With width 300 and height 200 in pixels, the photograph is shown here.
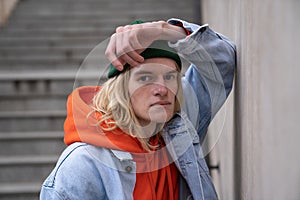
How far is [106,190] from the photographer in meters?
1.66

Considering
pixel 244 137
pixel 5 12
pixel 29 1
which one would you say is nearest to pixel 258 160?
pixel 244 137

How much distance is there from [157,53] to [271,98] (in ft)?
1.40

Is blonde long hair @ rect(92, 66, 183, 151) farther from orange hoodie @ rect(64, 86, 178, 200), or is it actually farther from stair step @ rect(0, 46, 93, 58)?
stair step @ rect(0, 46, 93, 58)

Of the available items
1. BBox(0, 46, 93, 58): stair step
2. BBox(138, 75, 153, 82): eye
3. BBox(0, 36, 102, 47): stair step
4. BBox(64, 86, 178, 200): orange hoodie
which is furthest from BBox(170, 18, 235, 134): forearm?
BBox(0, 36, 102, 47): stair step

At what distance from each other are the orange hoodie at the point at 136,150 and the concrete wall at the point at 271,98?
235 millimetres

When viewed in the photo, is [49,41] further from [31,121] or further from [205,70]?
[205,70]

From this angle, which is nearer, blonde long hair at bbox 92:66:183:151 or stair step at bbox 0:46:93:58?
blonde long hair at bbox 92:66:183:151

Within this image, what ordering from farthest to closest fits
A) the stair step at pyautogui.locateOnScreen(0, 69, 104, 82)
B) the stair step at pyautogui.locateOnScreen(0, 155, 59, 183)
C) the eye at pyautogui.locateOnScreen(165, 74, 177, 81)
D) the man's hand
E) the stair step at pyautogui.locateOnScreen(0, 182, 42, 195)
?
the stair step at pyautogui.locateOnScreen(0, 69, 104, 82) → the stair step at pyautogui.locateOnScreen(0, 155, 59, 183) → the stair step at pyautogui.locateOnScreen(0, 182, 42, 195) → the eye at pyautogui.locateOnScreen(165, 74, 177, 81) → the man's hand

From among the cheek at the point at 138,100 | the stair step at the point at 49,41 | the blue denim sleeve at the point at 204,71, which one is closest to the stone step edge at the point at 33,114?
the stair step at the point at 49,41

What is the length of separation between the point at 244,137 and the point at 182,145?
0.63 ft

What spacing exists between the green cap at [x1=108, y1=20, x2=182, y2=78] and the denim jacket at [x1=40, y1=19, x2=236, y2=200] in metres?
0.02

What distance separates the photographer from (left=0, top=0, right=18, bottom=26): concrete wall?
5887mm

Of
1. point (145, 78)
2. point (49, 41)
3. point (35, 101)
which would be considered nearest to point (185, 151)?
point (145, 78)

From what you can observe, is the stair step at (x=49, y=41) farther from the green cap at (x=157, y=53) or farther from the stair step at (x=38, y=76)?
the green cap at (x=157, y=53)
